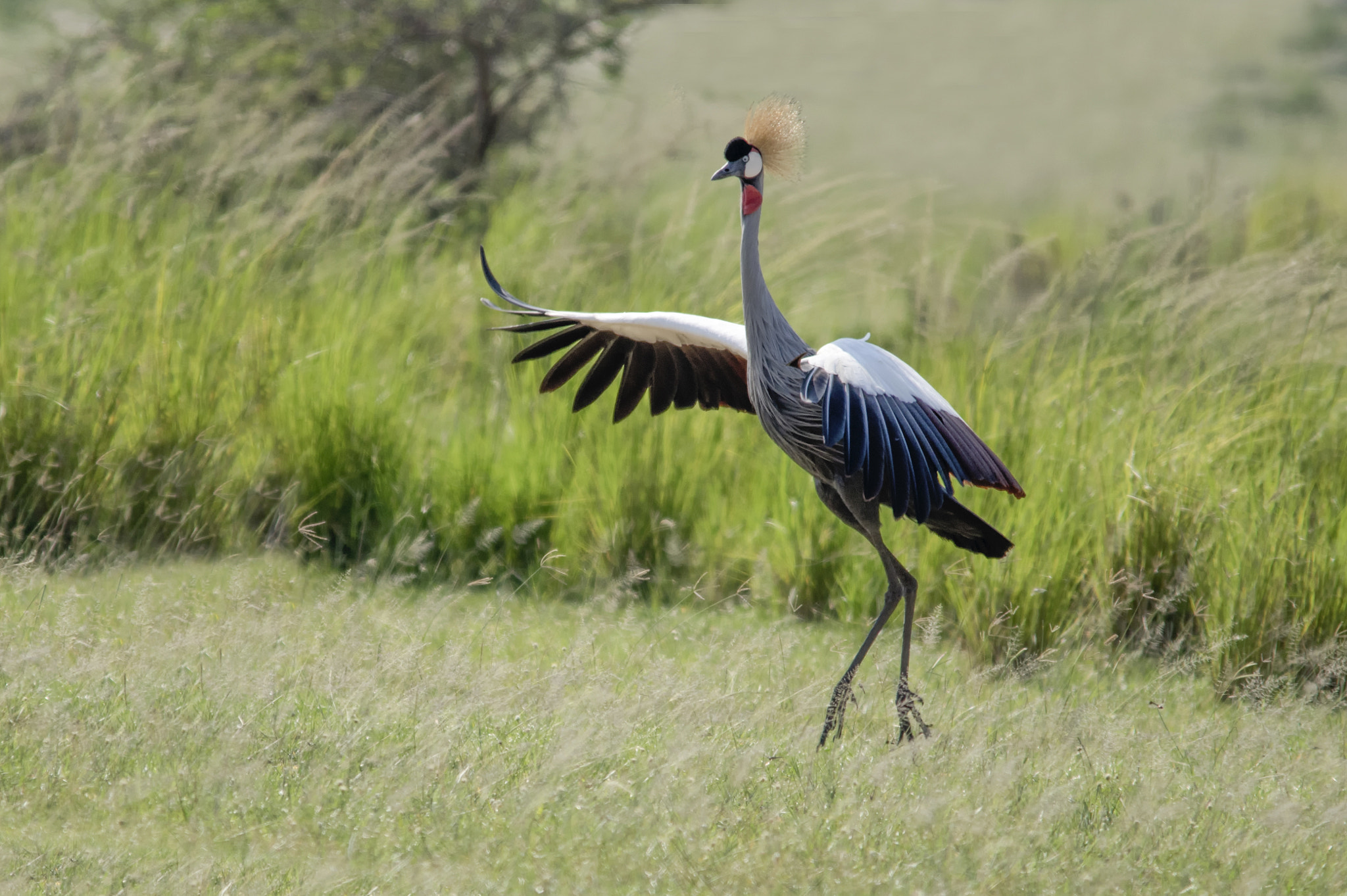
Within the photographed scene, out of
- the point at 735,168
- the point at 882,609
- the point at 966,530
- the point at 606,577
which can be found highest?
the point at 735,168

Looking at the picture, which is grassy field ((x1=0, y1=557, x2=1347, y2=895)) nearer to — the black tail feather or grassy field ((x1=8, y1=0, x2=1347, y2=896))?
grassy field ((x1=8, y1=0, x2=1347, y2=896))

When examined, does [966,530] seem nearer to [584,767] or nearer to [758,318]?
[758,318]

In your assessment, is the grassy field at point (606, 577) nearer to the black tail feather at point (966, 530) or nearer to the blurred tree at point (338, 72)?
the black tail feather at point (966, 530)

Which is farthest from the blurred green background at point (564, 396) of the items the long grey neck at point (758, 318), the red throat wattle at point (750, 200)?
the red throat wattle at point (750, 200)

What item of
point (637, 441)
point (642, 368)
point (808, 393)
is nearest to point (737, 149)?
point (808, 393)

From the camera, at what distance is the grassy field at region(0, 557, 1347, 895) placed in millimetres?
3982

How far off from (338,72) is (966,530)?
29.1 ft

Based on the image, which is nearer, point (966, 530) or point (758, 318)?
point (758, 318)

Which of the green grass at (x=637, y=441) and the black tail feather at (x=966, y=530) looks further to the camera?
the green grass at (x=637, y=441)

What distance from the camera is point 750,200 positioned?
5.08 meters

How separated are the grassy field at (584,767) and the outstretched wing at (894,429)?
82 centimetres

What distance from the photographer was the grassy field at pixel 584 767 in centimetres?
398

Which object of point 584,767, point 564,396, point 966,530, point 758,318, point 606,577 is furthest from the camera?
point 564,396

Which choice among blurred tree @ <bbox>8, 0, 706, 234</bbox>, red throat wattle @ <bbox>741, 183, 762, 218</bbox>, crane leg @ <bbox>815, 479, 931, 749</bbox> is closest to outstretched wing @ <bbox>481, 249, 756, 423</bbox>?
crane leg @ <bbox>815, 479, 931, 749</bbox>
